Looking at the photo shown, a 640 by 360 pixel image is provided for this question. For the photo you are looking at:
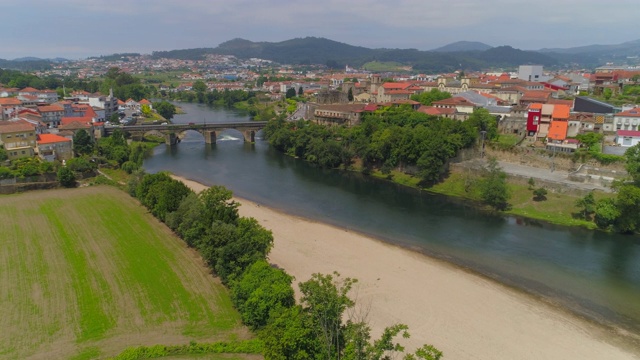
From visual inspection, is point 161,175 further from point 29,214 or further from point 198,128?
point 198,128

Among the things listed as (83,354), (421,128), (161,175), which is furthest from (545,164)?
(83,354)

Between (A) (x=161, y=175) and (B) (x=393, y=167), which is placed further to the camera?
(B) (x=393, y=167)

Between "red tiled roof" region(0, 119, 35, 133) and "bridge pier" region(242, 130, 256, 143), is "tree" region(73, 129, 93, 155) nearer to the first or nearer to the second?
"red tiled roof" region(0, 119, 35, 133)

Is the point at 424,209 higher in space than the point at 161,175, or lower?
lower

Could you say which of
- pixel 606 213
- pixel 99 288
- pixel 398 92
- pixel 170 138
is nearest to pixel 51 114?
pixel 170 138

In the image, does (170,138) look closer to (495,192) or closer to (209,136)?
(209,136)

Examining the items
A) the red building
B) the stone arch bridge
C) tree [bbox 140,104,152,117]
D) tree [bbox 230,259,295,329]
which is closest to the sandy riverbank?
tree [bbox 230,259,295,329]
